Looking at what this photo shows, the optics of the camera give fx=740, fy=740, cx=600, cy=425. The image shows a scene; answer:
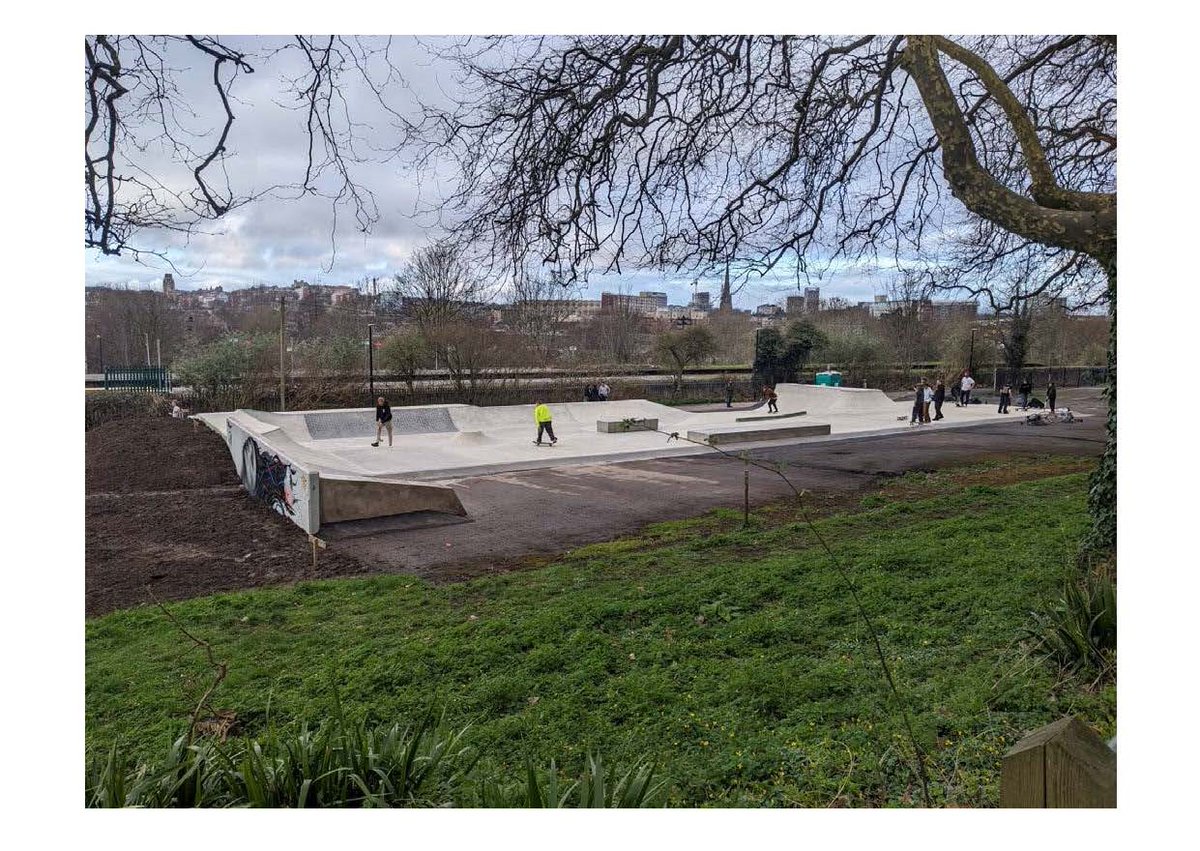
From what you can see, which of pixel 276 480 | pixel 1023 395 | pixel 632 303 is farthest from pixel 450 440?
pixel 1023 395

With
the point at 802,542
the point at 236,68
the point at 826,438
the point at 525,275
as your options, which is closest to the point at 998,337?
the point at 826,438

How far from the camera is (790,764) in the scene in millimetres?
3045

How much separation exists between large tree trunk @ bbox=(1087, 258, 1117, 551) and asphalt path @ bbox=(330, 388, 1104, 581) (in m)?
4.14

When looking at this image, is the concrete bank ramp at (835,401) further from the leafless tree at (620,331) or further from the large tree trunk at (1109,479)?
the large tree trunk at (1109,479)

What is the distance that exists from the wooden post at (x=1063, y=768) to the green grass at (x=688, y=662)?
1.32m

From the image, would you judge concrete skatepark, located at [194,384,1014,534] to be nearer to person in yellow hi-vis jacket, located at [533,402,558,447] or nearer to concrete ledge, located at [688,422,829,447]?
concrete ledge, located at [688,422,829,447]

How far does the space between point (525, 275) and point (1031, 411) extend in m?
17.5

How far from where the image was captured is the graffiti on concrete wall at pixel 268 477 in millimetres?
8648

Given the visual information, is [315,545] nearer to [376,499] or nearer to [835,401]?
[376,499]

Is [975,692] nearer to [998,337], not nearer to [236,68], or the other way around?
[236,68]

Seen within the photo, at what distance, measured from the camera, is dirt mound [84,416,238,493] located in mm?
9531

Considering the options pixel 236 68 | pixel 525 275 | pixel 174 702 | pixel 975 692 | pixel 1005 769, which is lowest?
pixel 174 702

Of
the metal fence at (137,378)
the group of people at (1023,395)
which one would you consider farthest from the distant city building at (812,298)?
the group of people at (1023,395)

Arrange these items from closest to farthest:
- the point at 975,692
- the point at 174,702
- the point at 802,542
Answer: the point at 975,692
the point at 174,702
the point at 802,542
